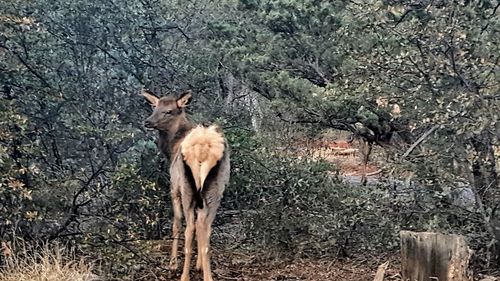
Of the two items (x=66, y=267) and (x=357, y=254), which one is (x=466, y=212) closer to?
(x=357, y=254)

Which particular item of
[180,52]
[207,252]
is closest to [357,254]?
[207,252]

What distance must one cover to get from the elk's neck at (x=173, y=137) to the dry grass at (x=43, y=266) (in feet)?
6.67

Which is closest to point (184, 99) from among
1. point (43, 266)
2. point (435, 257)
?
point (43, 266)

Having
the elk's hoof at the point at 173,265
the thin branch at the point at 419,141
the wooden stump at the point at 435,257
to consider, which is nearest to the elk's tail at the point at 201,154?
the elk's hoof at the point at 173,265

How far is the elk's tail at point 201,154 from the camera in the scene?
7344 mm

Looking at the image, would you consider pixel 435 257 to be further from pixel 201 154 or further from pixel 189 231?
pixel 189 231

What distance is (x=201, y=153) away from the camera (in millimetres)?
7336

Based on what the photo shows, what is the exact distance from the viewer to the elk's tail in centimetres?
734

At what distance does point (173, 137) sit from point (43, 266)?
2712mm

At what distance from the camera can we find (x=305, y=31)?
10.5m

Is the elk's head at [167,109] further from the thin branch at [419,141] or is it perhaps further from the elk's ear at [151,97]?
the thin branch at [419,141]

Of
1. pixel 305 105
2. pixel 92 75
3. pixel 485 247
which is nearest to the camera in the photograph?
pixel 485 247

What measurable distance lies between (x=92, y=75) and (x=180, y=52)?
5.45 feet

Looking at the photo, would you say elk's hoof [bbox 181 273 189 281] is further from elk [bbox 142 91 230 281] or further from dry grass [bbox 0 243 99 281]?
dry grass [bbox 0 243 99 281]
